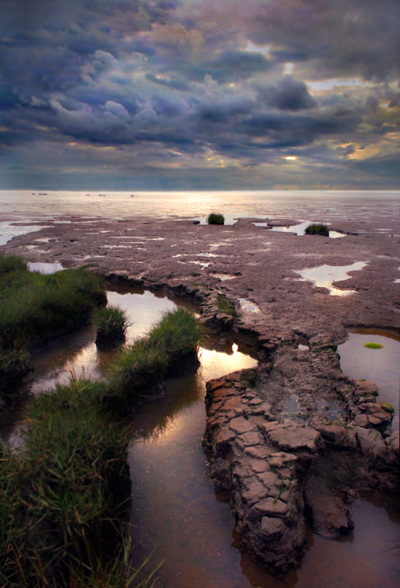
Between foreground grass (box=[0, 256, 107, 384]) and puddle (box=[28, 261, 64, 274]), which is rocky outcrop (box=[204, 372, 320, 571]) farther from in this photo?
puddle (box=[28, 261, 64, 274])

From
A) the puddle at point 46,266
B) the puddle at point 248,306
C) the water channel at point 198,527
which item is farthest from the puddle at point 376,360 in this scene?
the puddle at point 46,266

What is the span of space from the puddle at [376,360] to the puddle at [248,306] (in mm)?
2179

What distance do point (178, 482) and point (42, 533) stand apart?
1.42m

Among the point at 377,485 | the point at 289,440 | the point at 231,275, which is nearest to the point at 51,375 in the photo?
the point at 289,440

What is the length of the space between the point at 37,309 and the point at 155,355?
3113mm

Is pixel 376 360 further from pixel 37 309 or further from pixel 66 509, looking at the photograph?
pixel 37 309

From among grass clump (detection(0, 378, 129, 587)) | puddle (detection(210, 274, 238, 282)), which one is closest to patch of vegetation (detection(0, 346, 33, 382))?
grass clump (detection(0, 378, 129, 587))

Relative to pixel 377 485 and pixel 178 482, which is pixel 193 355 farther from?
pixel 377 485

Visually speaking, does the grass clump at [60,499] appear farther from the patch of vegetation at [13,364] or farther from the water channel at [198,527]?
the patch of vegetation at [13,364]

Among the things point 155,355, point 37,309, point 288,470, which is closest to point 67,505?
point 288,470

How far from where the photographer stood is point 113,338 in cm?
693

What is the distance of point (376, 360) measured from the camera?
19.8ft

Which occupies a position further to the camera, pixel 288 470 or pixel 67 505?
pixel 288 470

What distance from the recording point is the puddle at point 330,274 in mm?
9884
